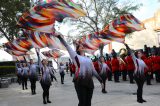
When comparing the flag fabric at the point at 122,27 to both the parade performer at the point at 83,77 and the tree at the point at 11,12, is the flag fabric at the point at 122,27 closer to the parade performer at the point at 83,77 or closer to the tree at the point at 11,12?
the parade performer at the point at 83,77

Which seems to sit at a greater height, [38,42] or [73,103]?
[38,42]

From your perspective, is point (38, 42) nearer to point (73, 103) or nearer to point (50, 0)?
point (73, 103)

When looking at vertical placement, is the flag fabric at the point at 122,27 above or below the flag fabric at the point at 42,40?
above

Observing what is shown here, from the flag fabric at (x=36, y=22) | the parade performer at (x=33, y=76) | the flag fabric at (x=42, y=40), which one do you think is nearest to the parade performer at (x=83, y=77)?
the flag fabric at (x=36, y=22)

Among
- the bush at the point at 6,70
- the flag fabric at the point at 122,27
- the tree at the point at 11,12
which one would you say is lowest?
the bush at the point at 6,70

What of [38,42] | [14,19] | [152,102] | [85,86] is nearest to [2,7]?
[14,19]

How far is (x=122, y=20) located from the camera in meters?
15.4

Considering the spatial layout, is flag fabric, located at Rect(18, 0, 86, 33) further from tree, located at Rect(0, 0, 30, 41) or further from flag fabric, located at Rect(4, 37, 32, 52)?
tree, located at Rect(0, 0, 30, 41)

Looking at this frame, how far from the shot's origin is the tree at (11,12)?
3262cm

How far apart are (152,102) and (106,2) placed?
37375 mm

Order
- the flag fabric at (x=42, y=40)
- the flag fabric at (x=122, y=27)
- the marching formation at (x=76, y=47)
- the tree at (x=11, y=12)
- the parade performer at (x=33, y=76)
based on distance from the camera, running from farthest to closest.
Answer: the tree at (x=11, y=12) → the parade performer at (x=33, y=76) → the flag fabric at (x=42, y=40) → the flag fabric at (x=122, y=27) → the marching formation at (x=76, y=47)

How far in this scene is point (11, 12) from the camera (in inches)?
1314

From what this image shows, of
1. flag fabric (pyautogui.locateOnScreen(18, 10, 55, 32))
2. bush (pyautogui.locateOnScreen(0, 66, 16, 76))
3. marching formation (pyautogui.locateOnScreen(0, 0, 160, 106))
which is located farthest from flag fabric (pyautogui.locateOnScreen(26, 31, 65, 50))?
bush (pyautogui.locateOnScreen(0, 66, 16, 76))

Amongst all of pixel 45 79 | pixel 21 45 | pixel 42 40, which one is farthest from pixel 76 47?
pixel 21 45
